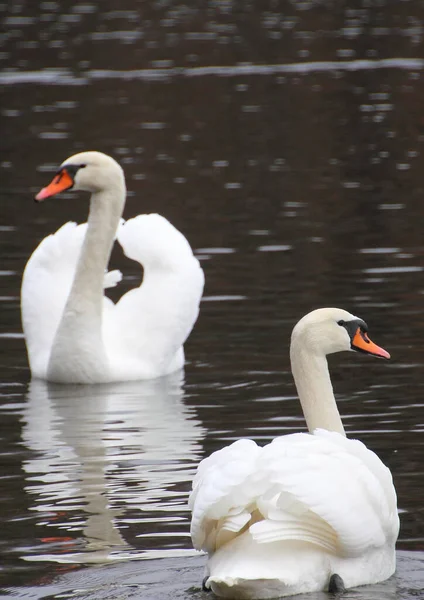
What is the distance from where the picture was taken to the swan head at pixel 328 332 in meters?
7.83

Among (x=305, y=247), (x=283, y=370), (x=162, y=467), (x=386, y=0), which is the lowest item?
(x=386, y=0)

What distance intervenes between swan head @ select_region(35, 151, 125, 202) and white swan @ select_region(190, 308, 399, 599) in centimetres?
585

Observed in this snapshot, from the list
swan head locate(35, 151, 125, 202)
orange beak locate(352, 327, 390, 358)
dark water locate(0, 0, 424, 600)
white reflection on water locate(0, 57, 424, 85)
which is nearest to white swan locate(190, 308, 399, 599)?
dark water locate(0, 0, 424, 600)

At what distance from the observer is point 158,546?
7.69 m

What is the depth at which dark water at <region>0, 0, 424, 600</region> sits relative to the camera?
8070 mm

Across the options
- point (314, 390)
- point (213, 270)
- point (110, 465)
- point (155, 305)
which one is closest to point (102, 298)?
point (155, 305)

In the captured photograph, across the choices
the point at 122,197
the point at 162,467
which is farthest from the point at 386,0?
the point at 162,467

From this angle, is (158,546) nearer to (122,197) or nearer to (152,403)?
(152,403)

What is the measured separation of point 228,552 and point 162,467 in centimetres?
272

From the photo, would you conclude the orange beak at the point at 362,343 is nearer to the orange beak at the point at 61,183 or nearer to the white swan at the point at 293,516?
the white swan at the point at 293,516

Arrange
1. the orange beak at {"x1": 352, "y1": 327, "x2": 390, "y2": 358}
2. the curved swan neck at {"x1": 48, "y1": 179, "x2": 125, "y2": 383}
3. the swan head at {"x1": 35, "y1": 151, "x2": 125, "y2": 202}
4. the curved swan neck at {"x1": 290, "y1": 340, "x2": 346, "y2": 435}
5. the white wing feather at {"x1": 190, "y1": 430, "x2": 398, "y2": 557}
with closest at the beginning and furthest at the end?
the white wing feather at {"x1": 190, "y1": 430, "x2": 398, "y2": 557} → the curved swan neck at {"x1": 290, "y1": 340, "x2": 346, "y2": 435} → the orange beak at {"x1": 352, "y1": 327, "x2": 390, "y2": 358} → the curved swan neck at {"x1": 48, "y1": 179, "x2": 125, "y2": 383} → the swan head at {"x1": 35, "y1": 151, "x2": 125, "y2": 202}

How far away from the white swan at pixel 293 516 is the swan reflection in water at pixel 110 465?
1.11 meters

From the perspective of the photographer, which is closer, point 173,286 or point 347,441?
point 347,441

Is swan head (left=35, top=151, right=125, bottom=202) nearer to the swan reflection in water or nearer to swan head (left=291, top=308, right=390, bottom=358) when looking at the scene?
the swan reflection in water
